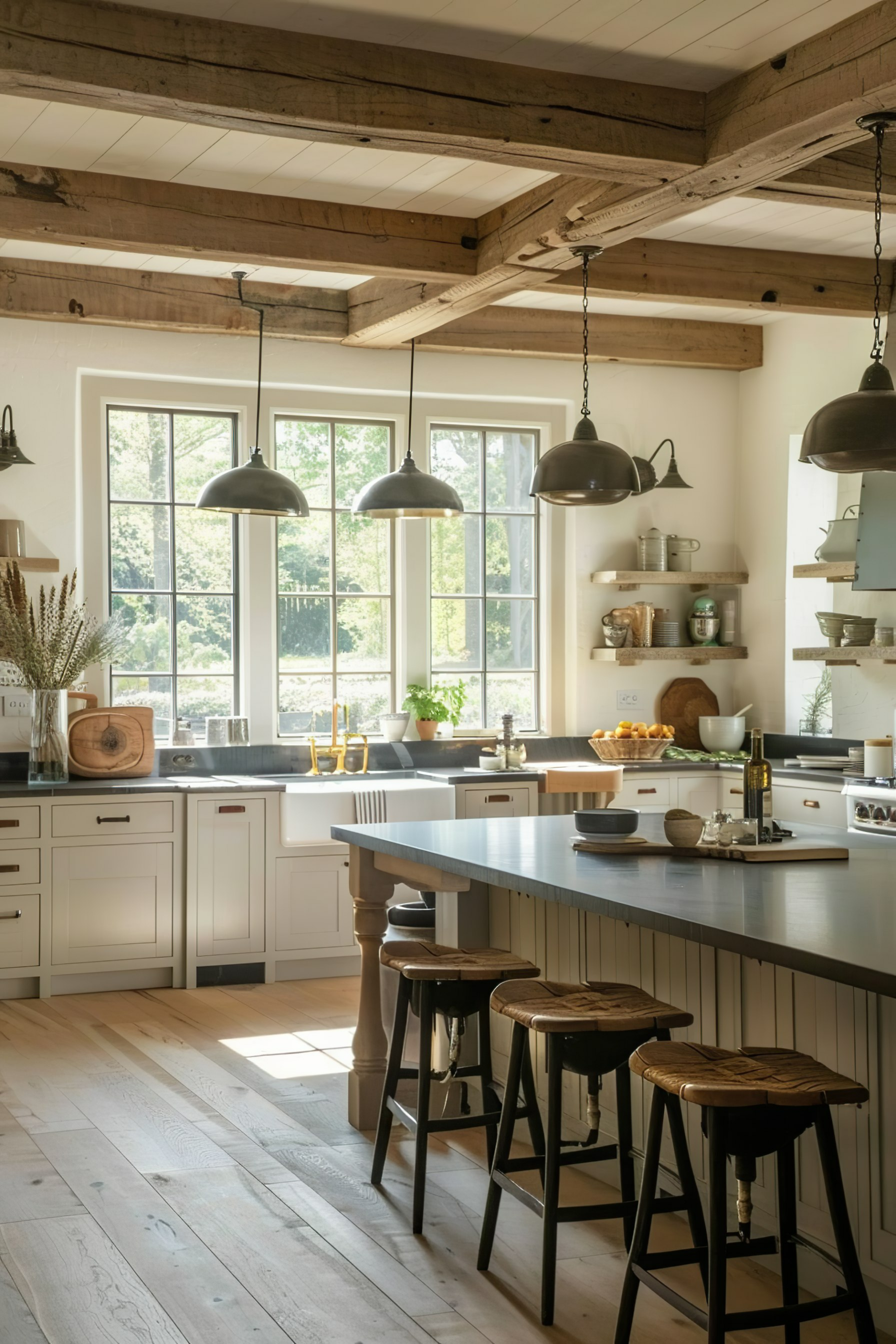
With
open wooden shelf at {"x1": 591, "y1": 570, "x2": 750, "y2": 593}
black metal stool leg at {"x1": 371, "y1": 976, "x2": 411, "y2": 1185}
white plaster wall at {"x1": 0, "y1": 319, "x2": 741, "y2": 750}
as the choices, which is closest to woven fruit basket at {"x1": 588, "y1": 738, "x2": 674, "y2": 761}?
white plaster wall at {"x1": 0, "y1": 319, "x2": 741, "y2": 750}

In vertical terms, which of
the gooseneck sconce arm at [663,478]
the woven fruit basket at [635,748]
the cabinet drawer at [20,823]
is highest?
the gooseneck sconce arm at [663,478]

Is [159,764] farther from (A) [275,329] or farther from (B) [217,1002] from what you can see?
(A) [275,329]

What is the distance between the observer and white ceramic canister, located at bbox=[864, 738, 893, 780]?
5949 millimetres

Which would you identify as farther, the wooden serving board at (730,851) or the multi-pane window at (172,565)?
the multi-pane window at (172,565)

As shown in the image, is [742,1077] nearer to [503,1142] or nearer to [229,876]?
[503,1142]

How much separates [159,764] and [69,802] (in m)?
0.75

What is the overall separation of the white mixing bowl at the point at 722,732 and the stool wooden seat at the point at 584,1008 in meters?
4.11

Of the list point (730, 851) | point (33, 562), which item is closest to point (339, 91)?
point (730, 851)

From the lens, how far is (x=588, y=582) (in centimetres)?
728

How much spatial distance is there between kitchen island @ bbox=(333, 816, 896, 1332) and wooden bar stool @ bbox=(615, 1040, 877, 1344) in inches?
4.7

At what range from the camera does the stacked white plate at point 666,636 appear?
7340 millimetres

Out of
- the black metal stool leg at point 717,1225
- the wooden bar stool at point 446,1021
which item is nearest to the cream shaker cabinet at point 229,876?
the wooden bar stool at point 446,1021

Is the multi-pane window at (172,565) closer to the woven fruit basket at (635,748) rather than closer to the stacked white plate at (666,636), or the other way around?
the woven fruit basket at (635,748)

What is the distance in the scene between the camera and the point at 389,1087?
3680 mm
